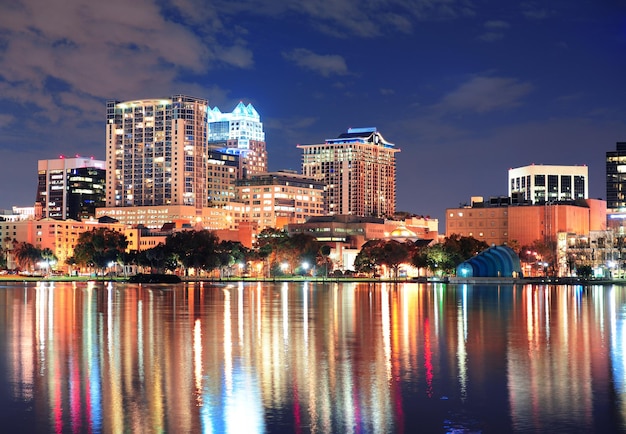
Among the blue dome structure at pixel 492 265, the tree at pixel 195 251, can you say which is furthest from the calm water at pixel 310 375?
the blue dome structure at pixel 492 265

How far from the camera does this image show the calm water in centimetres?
2564

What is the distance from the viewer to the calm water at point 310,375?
2564 cm

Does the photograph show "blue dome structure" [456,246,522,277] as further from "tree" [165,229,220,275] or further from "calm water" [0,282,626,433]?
"calm water" [0,282,626,433]

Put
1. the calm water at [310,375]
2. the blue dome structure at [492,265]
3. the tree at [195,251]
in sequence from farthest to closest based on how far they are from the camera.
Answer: the blue dome structure at [492,265]
the tree at [195,251]
the calm water at [310,375]

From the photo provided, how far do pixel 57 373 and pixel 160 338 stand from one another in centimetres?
1309

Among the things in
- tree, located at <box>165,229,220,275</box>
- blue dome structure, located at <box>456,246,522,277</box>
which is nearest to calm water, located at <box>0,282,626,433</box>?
tree, located at <box>165,229,220,275</box>

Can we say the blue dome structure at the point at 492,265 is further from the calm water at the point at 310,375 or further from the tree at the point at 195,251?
the calm water at the point at 310,375

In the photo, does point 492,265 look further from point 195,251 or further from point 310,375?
point 310,375

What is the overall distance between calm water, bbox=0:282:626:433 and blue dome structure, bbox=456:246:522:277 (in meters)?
132

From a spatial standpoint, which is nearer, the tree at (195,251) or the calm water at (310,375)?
the calm water at (310,375)

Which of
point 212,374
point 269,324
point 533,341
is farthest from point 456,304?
point 212,374

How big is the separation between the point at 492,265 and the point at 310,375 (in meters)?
163

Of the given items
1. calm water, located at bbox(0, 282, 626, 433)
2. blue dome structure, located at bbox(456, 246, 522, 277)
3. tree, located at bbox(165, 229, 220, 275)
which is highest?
tree, located at bbox(165, 229, 220, 275)

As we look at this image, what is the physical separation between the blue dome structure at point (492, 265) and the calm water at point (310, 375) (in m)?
Answer: 132
